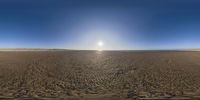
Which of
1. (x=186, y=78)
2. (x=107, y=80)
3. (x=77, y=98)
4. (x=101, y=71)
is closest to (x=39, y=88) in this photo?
(x=77, y=98)

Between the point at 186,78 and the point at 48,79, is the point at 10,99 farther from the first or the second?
the point at 186,78

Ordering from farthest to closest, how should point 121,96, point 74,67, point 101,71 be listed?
point 74,67
point 101,71
point 121,96

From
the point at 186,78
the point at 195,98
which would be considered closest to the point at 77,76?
the point at 186,78

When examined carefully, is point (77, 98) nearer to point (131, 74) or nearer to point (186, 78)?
point (131, 74)

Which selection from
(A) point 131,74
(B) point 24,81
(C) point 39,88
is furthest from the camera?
(A) point 131,74

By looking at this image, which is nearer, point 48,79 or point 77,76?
point 48,79

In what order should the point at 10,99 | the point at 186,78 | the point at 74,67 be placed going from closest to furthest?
the point at 10,99 → the point at 186,78 → the point at 74,67

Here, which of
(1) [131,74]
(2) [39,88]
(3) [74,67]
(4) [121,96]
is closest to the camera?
(4) [121,96]

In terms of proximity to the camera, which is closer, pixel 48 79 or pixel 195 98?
pixel 195 98

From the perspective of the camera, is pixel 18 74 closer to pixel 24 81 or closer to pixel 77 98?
pixel 24 81
